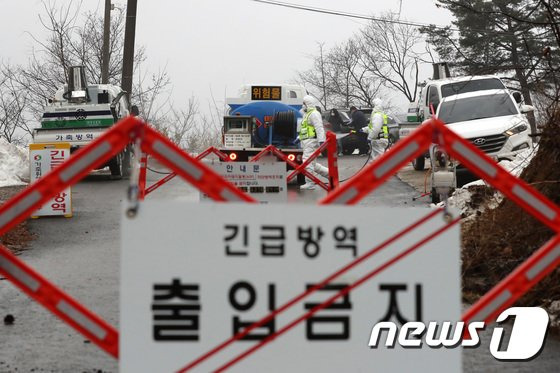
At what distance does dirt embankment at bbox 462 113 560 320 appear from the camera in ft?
32.9

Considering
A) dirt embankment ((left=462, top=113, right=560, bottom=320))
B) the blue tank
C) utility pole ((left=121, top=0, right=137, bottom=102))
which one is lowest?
dirt embankment ((left=462, top=113, right=560, bottom=320))

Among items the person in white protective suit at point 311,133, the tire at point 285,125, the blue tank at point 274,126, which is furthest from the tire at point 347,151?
the person in white protective suit at point 311,133

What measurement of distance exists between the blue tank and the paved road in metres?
3.12

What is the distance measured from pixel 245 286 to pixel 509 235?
23.4 ft

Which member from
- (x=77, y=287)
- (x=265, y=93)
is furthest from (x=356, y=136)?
(x=77, y=287)

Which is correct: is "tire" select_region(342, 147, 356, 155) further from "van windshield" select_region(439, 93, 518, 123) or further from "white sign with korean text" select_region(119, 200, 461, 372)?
"white sign with korean text" select_region(119, 200, 461, 372)

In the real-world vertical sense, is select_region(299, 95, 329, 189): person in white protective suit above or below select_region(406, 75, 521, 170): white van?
below

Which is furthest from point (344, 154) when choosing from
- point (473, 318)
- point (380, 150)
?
point (473, 318)

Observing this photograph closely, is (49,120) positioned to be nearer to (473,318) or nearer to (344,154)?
(344,154)

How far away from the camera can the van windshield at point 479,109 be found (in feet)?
79.2

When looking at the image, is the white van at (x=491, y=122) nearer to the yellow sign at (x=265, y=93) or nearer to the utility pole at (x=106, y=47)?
the yellow sign at (x=265, y=93)

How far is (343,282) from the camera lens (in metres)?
3.81

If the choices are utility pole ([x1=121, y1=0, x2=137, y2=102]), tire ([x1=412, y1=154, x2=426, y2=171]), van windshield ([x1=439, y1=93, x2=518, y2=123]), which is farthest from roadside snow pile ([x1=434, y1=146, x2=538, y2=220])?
utility pole ([x1=121, y1=0, x2=137, y2=102])

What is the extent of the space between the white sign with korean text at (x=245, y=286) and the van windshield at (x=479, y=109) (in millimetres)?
20500
